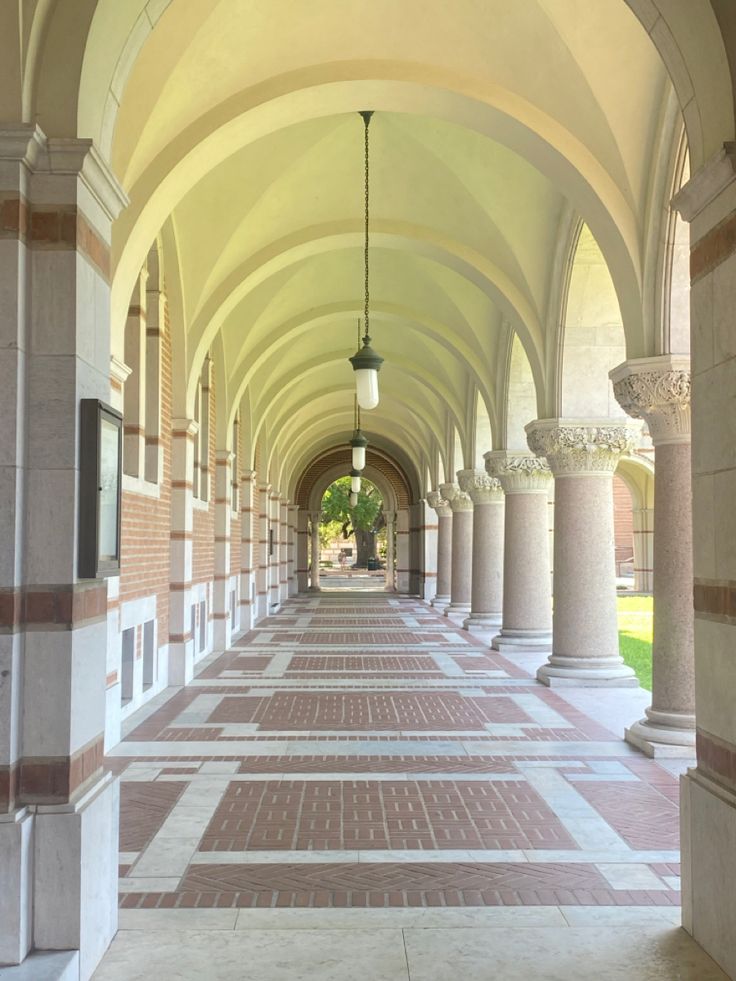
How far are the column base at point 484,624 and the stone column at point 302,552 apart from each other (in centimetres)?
2036

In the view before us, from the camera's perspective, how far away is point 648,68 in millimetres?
7578

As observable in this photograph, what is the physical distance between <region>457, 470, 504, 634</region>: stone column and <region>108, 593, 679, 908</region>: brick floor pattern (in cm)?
550

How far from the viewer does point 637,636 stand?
61.4 ft

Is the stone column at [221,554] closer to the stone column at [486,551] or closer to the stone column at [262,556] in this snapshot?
the stone column at [486,551]

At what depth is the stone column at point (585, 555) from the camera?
35.7 ft

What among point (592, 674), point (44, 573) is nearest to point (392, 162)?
point (592, 674)

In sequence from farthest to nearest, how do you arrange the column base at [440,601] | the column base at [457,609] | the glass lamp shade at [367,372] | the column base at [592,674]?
the column base at [440,601], the column base at [457,609], the column base at [592,674], the glass lamp shade at [367,372]

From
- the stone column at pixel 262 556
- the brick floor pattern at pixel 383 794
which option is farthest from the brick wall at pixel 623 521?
the brick floor pattern at pixel 383 794

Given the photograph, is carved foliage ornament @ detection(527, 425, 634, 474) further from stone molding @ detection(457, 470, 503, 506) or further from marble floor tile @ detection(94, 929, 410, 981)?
marble floor tile @ detection(94, 929, 410, 981)

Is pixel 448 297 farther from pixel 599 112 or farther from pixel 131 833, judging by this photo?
pixel 131 833

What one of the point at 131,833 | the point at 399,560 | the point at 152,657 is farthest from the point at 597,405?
the point at 399,560

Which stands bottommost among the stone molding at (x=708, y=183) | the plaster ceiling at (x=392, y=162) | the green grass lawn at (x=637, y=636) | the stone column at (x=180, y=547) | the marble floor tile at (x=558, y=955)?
the green grass lawn at (x=637, y=636)

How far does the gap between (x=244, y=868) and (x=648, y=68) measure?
675 cm

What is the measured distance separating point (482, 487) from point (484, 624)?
2.63 m
